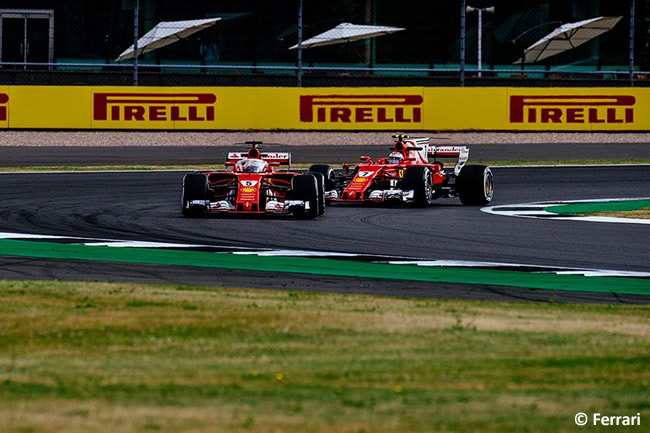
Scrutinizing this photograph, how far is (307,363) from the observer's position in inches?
240

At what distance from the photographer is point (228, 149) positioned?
85.0 ft

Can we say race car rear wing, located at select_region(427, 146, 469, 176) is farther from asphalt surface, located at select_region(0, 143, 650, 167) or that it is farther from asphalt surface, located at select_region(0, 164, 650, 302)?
asphalt surface, located at select_region(0, 143, 650, 167)

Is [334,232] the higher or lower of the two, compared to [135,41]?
lower

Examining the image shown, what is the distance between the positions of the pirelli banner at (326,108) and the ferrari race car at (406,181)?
27.8 ft

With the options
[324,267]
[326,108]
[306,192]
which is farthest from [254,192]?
[326,108]

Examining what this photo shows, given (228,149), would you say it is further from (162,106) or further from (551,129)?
(551,129)

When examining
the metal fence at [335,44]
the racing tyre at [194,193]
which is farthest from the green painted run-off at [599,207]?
the metal fence at [335,44]

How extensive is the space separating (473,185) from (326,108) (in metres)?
9.19

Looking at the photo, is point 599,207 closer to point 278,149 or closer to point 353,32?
point 278,149

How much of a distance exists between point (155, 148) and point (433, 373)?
66.6 feet

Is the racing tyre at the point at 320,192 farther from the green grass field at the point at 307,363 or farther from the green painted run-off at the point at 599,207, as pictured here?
the green grass field at the point at 307,363

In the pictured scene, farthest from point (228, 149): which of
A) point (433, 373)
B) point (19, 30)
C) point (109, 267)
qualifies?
point (433, 373)

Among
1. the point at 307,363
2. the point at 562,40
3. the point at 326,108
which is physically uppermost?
the point at 562,40

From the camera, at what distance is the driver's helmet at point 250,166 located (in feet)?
51.6
